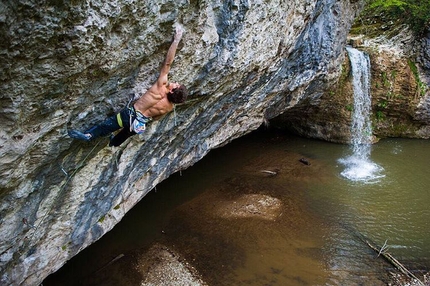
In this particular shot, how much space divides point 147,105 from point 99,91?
553 mm

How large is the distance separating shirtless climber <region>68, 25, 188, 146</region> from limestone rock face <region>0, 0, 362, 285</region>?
13cm

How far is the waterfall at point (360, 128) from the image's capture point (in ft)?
33.0

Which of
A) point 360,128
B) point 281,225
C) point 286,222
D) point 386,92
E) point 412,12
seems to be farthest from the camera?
point 360,128

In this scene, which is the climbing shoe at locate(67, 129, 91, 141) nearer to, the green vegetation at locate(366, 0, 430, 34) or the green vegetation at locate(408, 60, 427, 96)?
the green vegetation at locate(408, 60, 427, 96)

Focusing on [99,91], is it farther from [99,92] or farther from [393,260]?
[393,260]

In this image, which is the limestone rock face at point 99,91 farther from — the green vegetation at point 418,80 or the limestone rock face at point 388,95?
→ the green vegetation at point 418,80

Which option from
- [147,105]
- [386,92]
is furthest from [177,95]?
[386,92]

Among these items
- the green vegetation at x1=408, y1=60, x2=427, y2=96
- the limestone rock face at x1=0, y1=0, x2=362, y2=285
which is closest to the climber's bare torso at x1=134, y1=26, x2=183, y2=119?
the limestone rock face at x1=0, y1=0, x2=362, y2=285

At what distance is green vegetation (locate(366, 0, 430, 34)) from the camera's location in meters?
11.0

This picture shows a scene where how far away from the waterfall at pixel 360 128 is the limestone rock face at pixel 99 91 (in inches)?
181

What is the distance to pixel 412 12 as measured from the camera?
11.2 meters

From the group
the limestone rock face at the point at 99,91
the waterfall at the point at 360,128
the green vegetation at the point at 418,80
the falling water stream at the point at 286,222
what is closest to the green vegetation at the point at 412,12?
the green vegetation at the point at 418,80

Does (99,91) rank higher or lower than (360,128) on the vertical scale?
higher

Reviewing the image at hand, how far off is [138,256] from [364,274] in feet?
14.3
